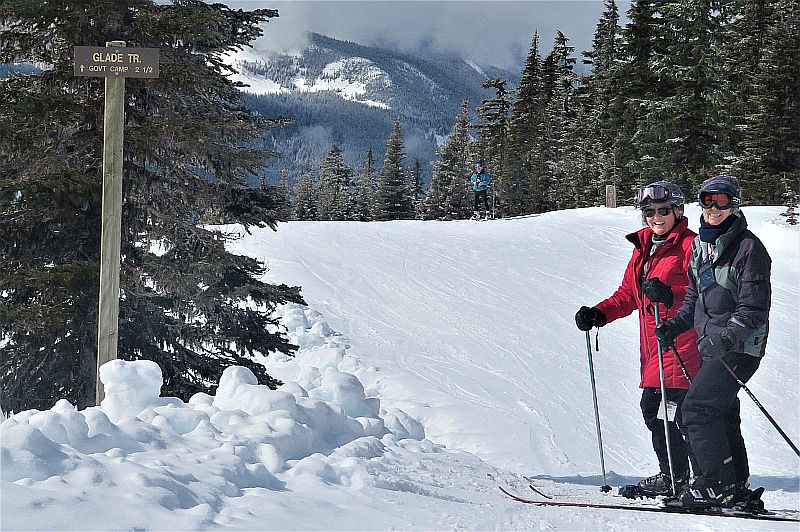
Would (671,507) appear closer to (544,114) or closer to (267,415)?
(267,415)

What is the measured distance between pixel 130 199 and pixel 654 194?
519 cm

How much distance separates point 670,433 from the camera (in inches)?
188

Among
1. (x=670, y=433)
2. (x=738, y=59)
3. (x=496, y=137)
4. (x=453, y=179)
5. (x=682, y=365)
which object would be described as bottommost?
(x=670, y=433)

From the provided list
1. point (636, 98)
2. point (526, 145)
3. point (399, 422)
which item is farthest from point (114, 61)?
point (526, 145)

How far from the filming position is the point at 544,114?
47.8 m

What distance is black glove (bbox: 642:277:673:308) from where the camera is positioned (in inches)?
180

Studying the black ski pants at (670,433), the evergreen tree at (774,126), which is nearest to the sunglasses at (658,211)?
the black ski pants at (670,433)

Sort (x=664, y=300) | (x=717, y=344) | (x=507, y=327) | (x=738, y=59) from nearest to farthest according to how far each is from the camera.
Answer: (x=717, y=344) < (x=664, y=300) < (x=507, y=327) < (x=738, y=59)

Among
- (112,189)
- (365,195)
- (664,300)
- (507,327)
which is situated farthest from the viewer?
(365,195)

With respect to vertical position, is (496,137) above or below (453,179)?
above

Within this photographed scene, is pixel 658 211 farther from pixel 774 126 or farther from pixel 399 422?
pixel 774 126

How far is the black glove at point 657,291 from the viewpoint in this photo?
4574 mm

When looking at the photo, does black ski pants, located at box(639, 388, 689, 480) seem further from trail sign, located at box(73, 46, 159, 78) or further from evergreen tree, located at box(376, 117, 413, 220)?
evergreen tree, located at box(376, 117, 413, 220)

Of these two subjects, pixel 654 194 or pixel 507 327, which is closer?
pixel 654 194
